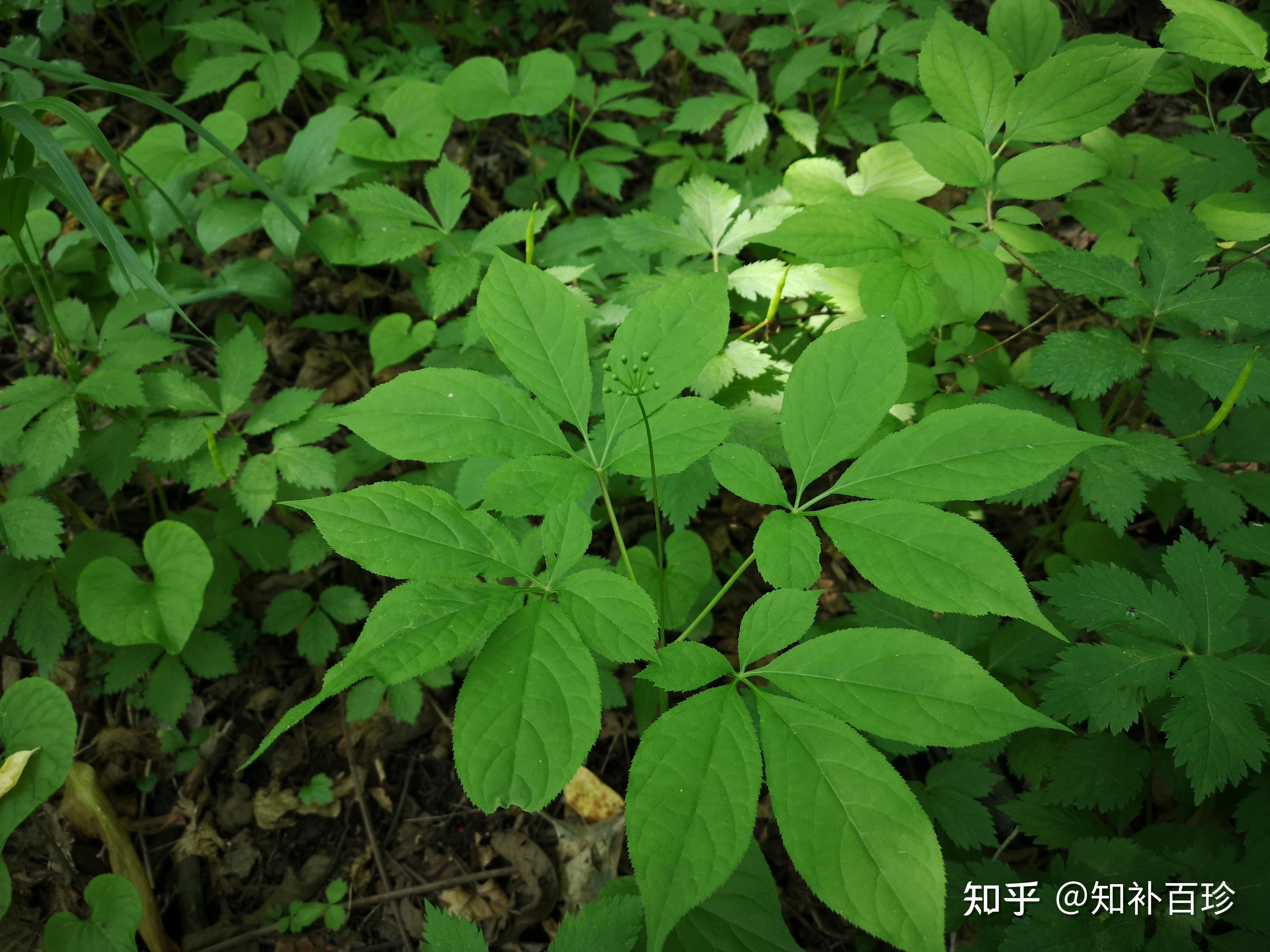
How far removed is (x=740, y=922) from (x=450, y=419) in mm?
1058

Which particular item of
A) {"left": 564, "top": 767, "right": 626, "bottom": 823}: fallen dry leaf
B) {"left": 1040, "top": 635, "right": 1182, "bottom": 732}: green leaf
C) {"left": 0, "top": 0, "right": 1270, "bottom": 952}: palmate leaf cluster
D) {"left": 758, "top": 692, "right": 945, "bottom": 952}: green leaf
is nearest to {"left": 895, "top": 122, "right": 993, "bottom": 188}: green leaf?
{"left": 0, "top": 0, "right": 1270, "bottom": 952}: palmate leaf cluster

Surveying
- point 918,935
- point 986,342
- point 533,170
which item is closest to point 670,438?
point 918,935

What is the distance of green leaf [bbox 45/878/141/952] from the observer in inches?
60.9

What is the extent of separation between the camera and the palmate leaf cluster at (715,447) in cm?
92

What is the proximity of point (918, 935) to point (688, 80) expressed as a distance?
3.74 m

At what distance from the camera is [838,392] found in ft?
3.67

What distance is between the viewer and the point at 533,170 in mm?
3119

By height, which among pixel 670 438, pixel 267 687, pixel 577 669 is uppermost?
pixel 670 438

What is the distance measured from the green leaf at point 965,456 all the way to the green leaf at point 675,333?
30cm

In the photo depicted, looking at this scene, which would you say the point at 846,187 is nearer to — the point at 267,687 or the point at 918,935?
the point at 918,935

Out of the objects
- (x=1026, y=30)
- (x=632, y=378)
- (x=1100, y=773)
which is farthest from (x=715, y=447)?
(x=1026, y=30)

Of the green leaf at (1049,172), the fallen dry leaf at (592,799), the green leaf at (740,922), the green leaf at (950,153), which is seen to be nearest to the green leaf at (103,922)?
the fallen dry leaf at (592,799)

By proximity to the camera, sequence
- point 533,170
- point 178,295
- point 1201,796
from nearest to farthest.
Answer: point 1201,796 < point 178,295 < point 533,170

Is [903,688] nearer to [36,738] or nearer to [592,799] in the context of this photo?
[592,799]
